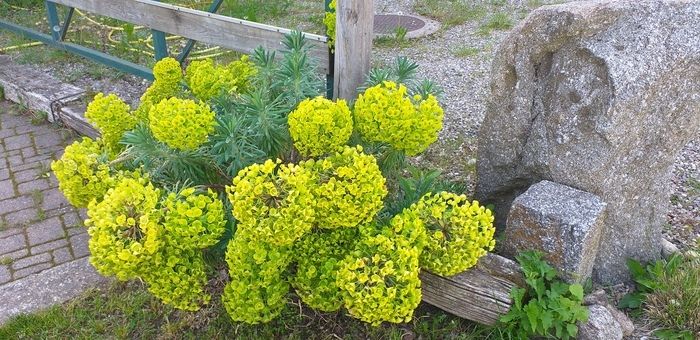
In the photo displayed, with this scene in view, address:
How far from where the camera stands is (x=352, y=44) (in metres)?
3.00

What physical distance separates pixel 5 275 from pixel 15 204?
0.81m

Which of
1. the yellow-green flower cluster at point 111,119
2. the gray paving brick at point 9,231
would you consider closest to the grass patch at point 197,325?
the yellow-green flower cluster at point 111,119

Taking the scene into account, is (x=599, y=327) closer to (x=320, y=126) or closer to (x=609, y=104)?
(x=609, y=104)

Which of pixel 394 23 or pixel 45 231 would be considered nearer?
pixel 45 231

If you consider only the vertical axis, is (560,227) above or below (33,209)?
above

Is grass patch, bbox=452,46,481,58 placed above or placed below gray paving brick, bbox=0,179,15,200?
above

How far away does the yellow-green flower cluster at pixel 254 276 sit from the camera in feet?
7.83

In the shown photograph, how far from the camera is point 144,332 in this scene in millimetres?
2887

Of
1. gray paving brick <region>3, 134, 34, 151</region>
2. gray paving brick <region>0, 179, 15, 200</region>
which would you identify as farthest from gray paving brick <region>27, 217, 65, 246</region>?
gray paving brick <region>3, 134, 34, 151</region>

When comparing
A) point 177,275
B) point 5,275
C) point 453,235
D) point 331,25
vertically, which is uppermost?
point 331,25

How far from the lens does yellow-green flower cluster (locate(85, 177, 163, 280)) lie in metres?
2.27

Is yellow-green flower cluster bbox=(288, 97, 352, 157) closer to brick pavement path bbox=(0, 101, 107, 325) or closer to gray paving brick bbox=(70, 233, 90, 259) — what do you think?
brick pavement path bbox=(0, 101, 107, 325)

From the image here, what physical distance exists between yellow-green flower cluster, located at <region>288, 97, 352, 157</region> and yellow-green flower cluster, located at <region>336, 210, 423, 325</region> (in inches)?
16.3

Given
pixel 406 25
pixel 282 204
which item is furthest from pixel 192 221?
pixel 406 25
